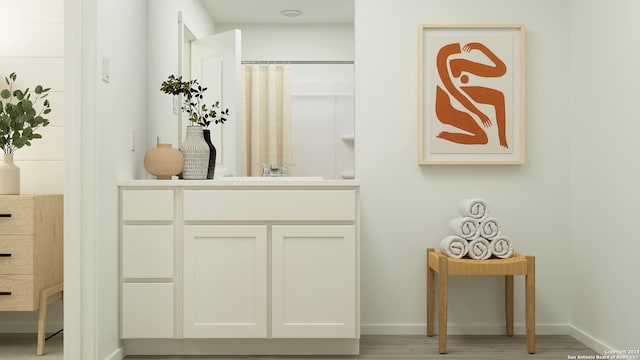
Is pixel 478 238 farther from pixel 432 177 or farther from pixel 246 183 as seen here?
pixel 246 183

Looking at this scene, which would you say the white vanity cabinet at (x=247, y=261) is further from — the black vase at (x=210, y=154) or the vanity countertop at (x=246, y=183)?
the black vase at (x=210, y=154)

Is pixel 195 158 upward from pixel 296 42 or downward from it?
downward

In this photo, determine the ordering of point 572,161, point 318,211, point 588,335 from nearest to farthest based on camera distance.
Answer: point 318,211 < point 588,335 < point 572,161

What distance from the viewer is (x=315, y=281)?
9.15ft

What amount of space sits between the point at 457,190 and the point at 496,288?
585 millimetres

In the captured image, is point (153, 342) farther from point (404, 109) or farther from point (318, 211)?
point (404, 109)

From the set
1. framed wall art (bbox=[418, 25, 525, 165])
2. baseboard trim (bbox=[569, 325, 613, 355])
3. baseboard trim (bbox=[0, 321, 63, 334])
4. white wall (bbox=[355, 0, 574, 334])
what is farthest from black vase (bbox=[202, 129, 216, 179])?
baseboard trim (bbox=[569, 325, 613, 355])

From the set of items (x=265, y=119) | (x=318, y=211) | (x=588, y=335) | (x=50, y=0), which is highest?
(x=50, y=0)

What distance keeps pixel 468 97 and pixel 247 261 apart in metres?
1.49

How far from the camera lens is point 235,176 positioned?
3285 mm

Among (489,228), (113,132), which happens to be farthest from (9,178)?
(489,228)

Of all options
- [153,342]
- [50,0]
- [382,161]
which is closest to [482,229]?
[382,161]

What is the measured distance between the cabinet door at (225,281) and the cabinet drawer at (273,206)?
6cm

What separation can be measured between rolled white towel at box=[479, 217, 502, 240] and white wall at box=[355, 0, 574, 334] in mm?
308
